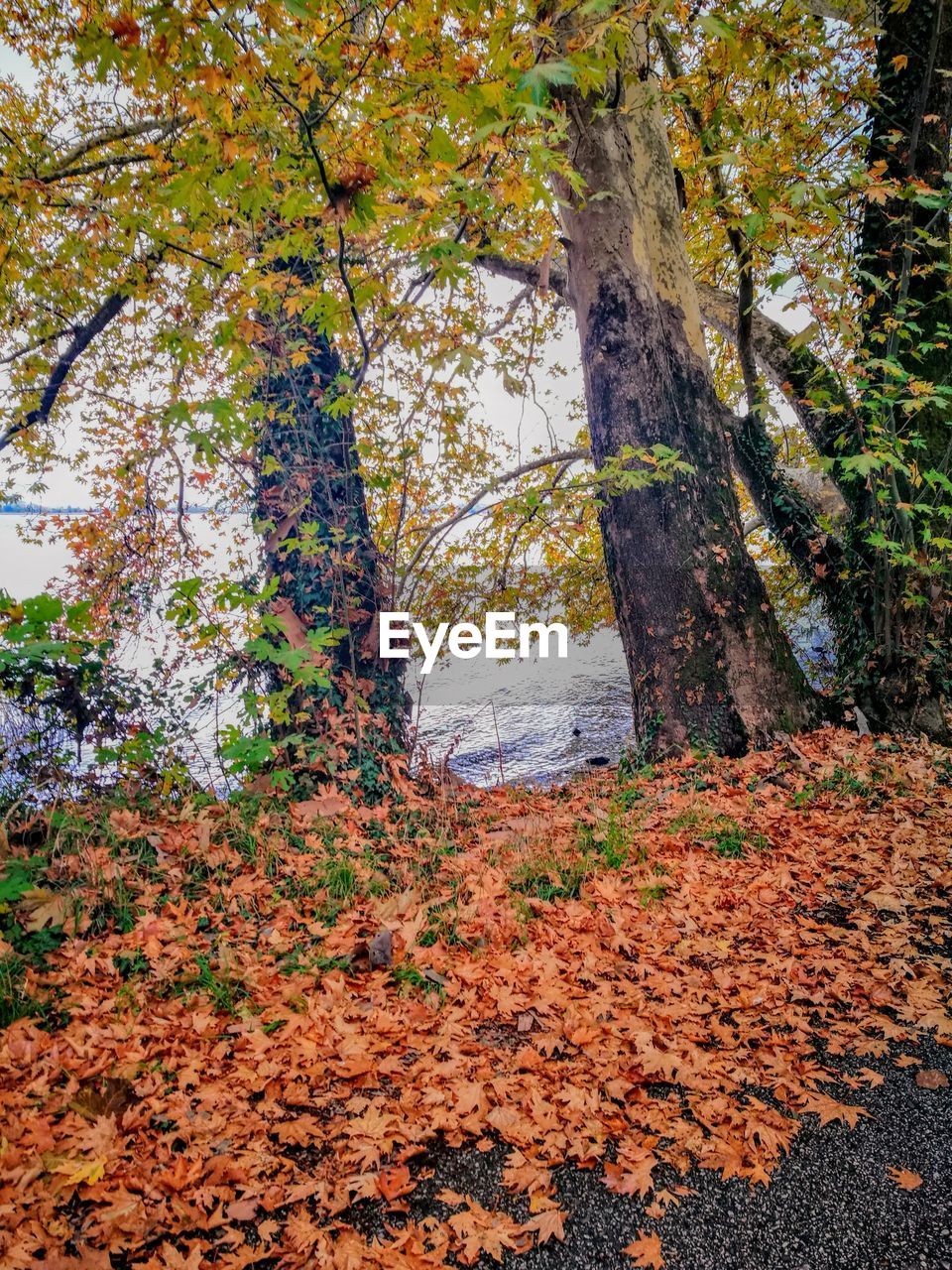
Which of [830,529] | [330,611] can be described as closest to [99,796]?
[330,611]

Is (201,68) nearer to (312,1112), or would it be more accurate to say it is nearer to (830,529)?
(312,1112)

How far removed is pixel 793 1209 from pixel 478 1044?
111 centimetres

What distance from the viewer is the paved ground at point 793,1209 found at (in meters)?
1.75

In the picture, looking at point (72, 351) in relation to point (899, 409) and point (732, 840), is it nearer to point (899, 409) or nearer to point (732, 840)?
point (732, 840)

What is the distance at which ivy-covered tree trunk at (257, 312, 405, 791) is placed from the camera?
5.19 meters

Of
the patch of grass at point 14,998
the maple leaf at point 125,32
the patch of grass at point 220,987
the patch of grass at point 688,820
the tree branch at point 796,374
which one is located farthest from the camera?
the tree branch at point 796,374

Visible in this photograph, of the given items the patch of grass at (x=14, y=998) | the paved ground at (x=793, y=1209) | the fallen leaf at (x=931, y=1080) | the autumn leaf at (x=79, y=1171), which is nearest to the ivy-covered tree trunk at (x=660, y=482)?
the fallen leaf at (x=931, y=1080)

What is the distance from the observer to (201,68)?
2.60 meters

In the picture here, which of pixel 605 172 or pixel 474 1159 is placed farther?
→ pixel 605 172

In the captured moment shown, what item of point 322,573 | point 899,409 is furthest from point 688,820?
point 899,409

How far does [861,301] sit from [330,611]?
222 inches

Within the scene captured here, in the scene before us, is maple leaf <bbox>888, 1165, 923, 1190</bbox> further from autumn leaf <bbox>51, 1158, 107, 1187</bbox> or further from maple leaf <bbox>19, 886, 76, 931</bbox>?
maple leaf <bbox>19, 886, 76, 931</bbox>

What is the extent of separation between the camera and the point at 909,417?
6.12 m

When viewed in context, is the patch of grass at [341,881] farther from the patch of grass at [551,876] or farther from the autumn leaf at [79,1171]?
the autumn leaf at [79,1171]
